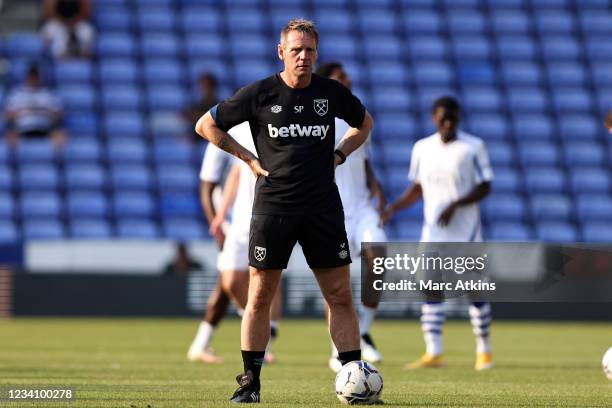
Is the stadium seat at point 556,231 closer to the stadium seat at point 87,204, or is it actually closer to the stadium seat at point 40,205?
the stadium seat at point 87,204

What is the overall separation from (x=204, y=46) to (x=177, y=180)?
4.06 metres

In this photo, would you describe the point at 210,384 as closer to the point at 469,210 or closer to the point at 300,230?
the point at 300,230

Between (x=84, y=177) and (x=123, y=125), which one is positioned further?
(x=123, y=125)

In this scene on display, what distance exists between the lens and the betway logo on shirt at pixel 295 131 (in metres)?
7.47

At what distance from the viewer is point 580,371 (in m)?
11.1

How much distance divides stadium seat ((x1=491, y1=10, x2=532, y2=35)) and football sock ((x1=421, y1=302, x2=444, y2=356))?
1578 cm

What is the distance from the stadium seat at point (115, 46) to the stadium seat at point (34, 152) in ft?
9.95

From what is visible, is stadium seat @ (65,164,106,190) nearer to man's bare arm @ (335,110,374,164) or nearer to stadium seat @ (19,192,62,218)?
stadium seat @ (19,192,62,218)

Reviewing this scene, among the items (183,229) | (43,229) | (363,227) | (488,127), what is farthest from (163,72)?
(363,227)

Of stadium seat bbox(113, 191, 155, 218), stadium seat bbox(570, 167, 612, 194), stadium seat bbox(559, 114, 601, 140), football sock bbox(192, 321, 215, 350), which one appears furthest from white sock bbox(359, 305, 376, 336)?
stadium seat bbox(559, 114, 601, 140)

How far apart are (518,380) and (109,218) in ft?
43.3

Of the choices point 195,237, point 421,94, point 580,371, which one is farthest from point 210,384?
point 421,94

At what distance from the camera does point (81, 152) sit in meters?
22.9

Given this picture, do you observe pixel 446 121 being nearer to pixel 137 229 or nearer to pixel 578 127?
pixel 137 229
